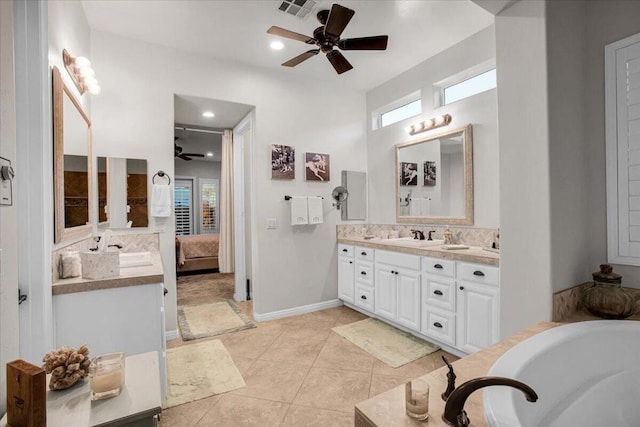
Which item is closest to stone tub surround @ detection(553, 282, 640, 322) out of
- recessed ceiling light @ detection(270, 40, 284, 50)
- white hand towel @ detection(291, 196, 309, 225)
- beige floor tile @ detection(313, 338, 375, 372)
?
beige floor tile @ detection(313, 338, 375, 372)

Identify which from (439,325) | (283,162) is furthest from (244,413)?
(283,162)

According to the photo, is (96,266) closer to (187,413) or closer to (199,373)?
(187,413)

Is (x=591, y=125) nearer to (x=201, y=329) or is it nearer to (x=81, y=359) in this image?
(x=81, y=359)

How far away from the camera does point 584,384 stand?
1308mm

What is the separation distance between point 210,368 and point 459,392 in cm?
219

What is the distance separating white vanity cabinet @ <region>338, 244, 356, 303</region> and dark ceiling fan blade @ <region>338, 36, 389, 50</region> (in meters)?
2.18

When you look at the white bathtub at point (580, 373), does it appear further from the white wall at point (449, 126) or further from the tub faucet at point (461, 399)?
the white wall at point (449, 126)

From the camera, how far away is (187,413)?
1.94 metres

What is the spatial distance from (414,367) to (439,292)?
2.15 ft

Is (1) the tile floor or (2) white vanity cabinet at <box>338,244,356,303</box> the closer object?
(1) the tile floor

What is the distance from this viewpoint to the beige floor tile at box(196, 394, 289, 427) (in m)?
1.84

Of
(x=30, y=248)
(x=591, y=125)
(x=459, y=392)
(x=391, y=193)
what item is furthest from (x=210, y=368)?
(x=591, y=125)

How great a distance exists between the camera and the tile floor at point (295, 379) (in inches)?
74.4

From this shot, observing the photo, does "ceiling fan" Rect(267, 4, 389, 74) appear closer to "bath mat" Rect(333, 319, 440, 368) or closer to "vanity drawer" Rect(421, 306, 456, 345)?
"vanity drawer" Rect(421, 306, 456, 345)
